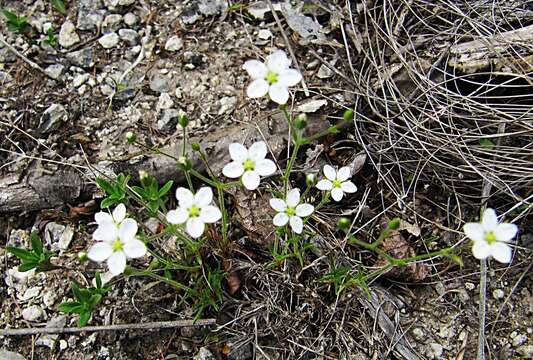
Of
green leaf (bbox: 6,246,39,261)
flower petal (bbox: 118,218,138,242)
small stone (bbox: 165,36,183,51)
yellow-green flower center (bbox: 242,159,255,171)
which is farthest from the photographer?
small stone (bbox: 165,36,183,51)

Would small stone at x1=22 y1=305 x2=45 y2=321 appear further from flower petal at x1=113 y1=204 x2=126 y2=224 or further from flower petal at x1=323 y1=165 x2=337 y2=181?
flower petal at x1=323 y1=165 x2=337 y2=181

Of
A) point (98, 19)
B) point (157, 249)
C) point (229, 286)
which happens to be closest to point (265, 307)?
point (229, 286)

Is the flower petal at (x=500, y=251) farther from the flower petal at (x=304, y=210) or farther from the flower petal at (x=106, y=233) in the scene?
the flower petal at (x=106, y=233)

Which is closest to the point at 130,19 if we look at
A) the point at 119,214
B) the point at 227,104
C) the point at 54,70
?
the point at 54,70

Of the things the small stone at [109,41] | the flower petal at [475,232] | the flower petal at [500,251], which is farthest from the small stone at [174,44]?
the flower petal at [500,251]

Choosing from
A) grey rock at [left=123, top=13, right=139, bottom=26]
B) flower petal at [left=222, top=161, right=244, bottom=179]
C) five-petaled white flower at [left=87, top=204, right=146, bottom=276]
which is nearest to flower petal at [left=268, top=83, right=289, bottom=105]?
flower petal at [left=222, top=161, right=244, bottom=179]

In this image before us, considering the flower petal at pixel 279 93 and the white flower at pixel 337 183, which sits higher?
the flower petal at pixel 279 93
